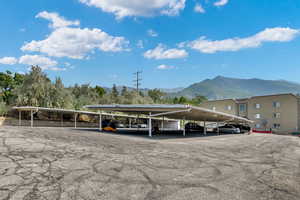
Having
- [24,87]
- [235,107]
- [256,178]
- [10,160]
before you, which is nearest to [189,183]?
[256,178]

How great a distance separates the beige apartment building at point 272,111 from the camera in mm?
45219

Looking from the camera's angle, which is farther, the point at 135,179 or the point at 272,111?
the point at 272,111

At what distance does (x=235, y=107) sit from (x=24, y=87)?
49108 mm

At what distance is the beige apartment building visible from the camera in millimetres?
45219

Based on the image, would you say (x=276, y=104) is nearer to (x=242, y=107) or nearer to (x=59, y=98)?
(x=242, y=107)

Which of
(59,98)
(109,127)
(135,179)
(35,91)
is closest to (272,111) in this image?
(109,127)

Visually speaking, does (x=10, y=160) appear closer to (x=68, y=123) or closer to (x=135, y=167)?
(x=135, y=167)

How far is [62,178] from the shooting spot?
5.41m

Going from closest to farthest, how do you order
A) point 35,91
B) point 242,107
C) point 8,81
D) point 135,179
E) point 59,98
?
point 135,179 < point 35,91 < point 59,98 < point 8,81 < point 242,107

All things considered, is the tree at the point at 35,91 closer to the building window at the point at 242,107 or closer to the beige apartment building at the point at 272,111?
the beige apartment building at the point at 272,111

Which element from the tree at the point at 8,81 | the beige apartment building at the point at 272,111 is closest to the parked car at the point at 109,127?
the tree at the point at 8,81

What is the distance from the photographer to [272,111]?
159 feet

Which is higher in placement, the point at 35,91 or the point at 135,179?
the point at 35,91

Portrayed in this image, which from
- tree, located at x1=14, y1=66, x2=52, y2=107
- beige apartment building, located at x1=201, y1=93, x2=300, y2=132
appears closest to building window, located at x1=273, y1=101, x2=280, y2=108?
beige apartment building, located at x1=201, y1=93, x2=300, y2=132
